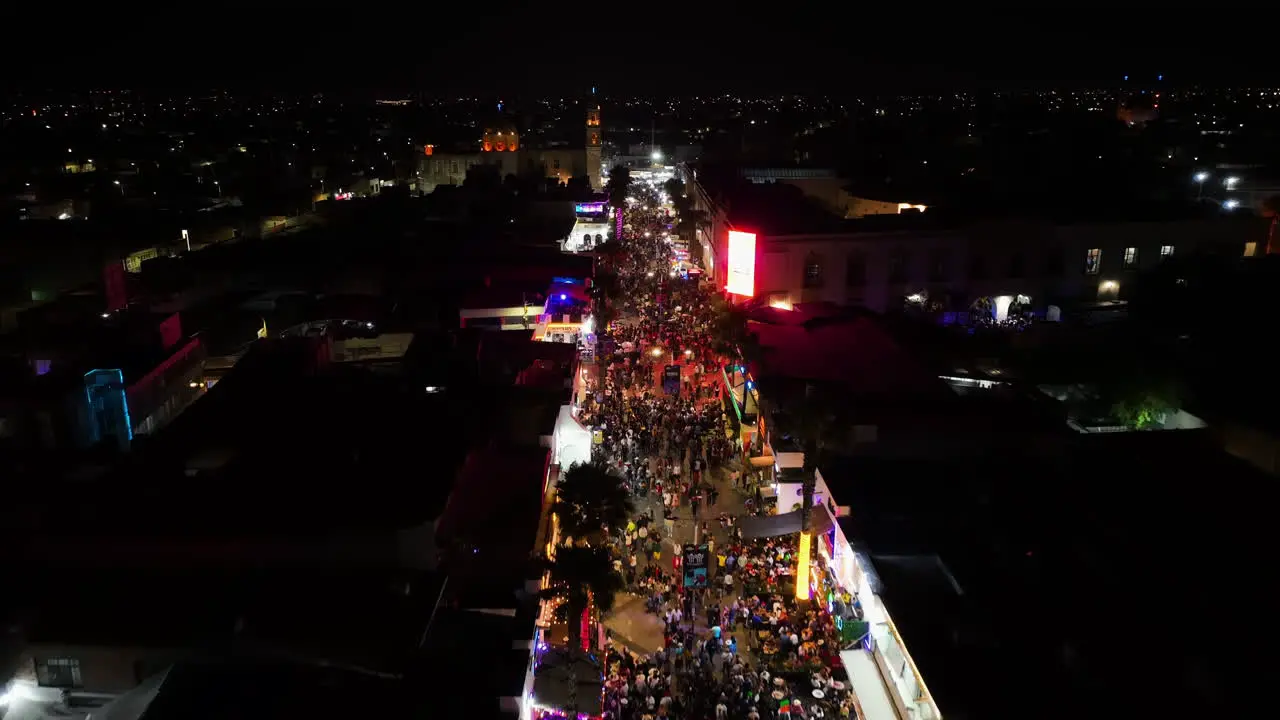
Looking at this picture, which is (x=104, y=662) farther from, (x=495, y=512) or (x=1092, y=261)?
(x=1092, y=261)

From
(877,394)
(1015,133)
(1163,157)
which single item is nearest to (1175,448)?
(877,394)

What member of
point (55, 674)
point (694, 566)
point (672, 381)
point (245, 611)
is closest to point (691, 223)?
point (672, 381)

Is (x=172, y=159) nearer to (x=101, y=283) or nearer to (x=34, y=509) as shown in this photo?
(x=101, y=283)

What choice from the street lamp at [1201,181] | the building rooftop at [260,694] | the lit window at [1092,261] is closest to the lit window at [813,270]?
the lit window at [1092,261]

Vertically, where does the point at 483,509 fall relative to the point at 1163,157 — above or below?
below

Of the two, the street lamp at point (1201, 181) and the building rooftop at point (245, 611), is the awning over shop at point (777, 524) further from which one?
the street lamp at point (1201, 181)
